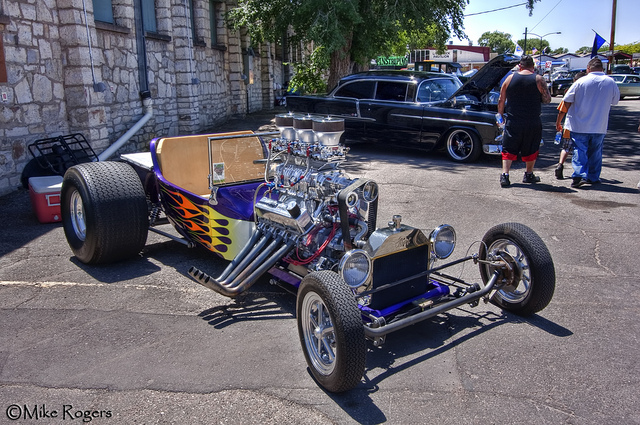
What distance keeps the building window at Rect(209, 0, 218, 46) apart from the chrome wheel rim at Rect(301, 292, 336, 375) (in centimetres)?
1482

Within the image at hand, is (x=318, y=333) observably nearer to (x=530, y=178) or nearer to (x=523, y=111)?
(x=523, y=111)

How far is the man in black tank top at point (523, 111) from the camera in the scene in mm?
8039

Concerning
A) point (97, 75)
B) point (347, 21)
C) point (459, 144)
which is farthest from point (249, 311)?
point (347, 21)

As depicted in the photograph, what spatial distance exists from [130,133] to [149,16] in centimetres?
344

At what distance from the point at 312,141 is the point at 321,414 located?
6.95 ft

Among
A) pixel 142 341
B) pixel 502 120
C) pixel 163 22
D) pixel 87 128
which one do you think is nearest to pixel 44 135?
pixel 87 128

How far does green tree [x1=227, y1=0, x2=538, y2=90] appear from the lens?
13.5 meters

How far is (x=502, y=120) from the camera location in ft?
31.7

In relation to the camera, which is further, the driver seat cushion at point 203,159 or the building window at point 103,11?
the building window at point 103,11

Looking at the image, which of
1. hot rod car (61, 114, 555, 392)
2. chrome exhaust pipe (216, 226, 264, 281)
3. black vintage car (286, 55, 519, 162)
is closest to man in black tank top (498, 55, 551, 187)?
black vintage car (286, 55, 519, 162)

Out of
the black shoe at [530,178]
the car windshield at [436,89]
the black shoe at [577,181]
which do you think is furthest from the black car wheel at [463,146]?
the black shoe at [577,181]

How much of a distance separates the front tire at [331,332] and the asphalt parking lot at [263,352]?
14 cm

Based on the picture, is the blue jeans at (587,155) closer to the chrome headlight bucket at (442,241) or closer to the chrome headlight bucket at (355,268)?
the chrome headlight bucket at (442,241)

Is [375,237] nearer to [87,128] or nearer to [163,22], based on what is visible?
[87,128]
